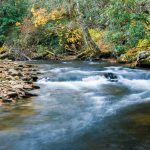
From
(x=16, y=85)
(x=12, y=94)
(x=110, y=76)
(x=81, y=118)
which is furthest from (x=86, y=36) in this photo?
(x=81, y=118)

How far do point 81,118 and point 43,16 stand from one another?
59.2ft

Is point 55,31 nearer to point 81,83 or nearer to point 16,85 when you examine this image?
point 81,83

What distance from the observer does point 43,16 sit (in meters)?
25.7

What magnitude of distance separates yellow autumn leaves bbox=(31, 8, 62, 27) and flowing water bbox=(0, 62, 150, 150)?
11744 millimetres

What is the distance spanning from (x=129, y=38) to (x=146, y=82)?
3552 mm

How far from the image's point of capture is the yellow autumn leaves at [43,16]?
25672 mm

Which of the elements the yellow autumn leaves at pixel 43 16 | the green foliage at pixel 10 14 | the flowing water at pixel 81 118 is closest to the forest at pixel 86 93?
the flowing water at pixel 81 118

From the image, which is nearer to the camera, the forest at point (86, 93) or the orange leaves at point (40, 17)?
the forest at point (86, 93)

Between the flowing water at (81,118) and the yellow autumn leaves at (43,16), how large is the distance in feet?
38.5

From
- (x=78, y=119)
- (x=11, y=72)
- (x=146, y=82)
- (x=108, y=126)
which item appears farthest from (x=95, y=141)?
(x=11, y=72)

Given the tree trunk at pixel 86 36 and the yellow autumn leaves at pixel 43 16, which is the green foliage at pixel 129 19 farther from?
the yellow autumn leaves at pixel 43 16

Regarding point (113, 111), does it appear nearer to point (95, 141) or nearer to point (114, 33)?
point (95, 141)

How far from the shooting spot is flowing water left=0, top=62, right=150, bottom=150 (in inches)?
267

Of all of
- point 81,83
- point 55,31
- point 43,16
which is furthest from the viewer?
point 55,31
